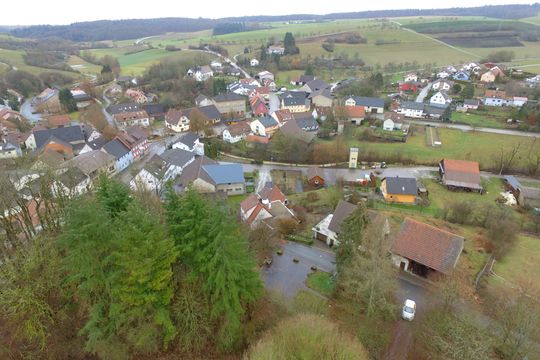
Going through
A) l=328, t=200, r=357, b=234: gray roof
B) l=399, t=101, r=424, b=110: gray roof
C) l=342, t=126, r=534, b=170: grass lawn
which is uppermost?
l=328, t=200, r=357, b=234: gray roof

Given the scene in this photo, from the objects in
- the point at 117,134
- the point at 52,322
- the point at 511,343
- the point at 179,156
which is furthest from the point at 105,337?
the point at 117,134

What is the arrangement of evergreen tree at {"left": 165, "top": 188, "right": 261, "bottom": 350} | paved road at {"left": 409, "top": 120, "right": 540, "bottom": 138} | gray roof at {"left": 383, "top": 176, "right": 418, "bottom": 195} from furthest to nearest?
paved road at {"left": 409, "top": 120, "right": 540, "bottom": 138} < gray roof at {"left": 383, "top": 176, "right": 418, "bottom": 195} < evergreen tree at {"left": 165, "top": 188, "right": 261, "bottom": 350}

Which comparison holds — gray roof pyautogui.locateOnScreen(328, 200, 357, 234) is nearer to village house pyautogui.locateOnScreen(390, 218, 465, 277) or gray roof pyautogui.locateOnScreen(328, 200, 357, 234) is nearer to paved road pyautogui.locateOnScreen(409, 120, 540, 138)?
village house pyautogui.locateOnScreen(390, 218, 465, 277)

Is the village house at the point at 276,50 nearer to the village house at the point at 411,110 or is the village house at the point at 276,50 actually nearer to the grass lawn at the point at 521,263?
the village house at the point at 411,110

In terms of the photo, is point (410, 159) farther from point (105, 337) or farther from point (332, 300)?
point (105, 337)

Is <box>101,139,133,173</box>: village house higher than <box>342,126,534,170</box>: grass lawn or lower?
higher

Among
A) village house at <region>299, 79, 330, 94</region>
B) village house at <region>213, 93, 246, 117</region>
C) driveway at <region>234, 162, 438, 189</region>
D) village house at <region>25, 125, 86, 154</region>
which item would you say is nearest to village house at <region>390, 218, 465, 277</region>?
driveway at <region>234, 162, 438, 189</region>

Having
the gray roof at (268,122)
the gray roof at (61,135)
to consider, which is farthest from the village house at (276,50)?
the gray roof at (61,135)
